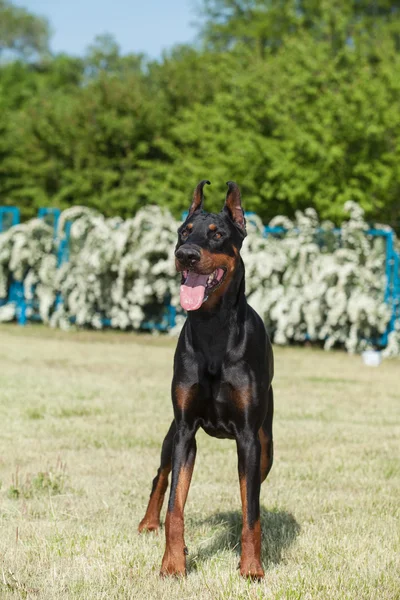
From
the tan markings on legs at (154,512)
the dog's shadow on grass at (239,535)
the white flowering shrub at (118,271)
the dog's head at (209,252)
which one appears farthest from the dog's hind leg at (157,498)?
the white flowering shrub at (118,271)

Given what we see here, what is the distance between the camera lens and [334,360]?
535 inches

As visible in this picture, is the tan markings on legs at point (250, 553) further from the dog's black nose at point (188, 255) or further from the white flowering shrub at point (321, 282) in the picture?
the white flowering shrub at point (321, 282)

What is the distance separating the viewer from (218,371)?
381cm

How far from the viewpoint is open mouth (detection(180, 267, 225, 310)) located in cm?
369

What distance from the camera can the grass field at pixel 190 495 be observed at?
12.0ft

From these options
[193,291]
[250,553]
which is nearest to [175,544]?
[250,553]

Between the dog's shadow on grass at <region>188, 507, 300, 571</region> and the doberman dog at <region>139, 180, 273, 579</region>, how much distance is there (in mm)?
348

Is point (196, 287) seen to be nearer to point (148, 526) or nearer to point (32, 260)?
point (148, 526)

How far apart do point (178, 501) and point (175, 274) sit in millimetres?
12317

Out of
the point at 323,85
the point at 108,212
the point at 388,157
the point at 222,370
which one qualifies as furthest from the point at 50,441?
the point at 108,212

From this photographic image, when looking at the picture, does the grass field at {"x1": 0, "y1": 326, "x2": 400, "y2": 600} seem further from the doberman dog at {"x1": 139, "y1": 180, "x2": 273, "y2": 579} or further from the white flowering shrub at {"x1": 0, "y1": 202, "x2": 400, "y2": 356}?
the white flowering shrub at {"x1": 0, "y1": 202, "x2": 400, "y2": 356}

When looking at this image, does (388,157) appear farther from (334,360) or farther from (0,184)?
(0,184)

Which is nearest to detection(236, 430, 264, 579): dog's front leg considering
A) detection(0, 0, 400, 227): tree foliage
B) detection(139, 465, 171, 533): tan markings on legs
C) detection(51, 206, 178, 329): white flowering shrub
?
detection(139, 465, 171, 533): tan markings on legs

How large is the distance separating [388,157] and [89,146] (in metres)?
12.8
